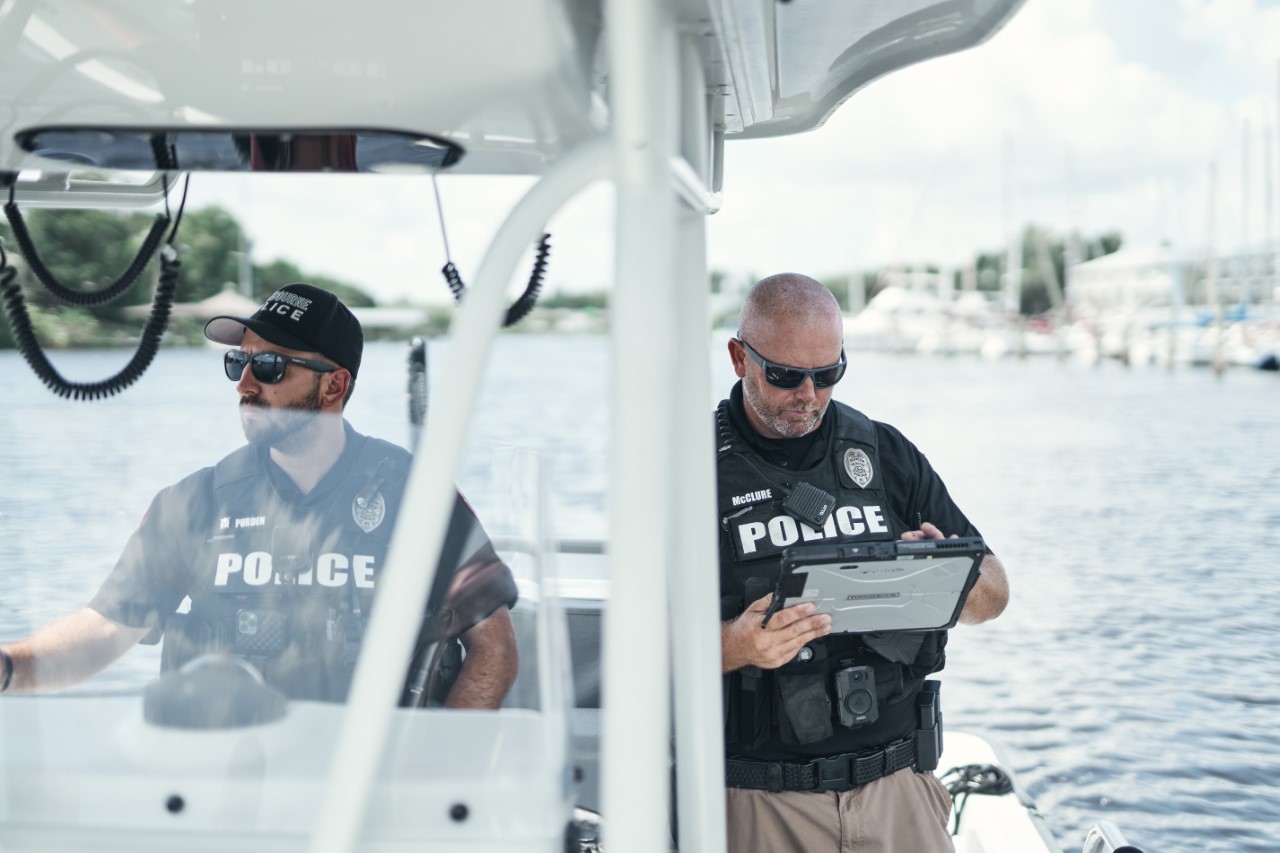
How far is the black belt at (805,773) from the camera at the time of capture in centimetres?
227

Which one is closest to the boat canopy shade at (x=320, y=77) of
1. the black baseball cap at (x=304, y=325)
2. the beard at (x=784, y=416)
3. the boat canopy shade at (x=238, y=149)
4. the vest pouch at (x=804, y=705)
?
the boat canopy shade at (x=238, y=149)

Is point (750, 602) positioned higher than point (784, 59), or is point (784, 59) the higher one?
point (784, 59)

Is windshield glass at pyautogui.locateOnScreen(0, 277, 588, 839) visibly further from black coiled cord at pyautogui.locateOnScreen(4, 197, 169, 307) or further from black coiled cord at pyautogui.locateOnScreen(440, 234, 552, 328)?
black coiled cord at pyautogui.locateOnScreen(440, 234, 552, 328)

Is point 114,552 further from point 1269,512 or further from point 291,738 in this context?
point 1269,512

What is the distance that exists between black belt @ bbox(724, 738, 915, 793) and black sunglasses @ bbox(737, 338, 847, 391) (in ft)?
2.28

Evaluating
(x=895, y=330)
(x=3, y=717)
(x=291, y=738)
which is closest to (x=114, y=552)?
(x=3, y=717)

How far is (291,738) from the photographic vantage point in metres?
1.05

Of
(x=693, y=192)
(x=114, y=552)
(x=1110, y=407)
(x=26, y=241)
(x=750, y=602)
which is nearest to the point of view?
(x=693, y=192)

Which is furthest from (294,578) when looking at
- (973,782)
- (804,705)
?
(973,782)

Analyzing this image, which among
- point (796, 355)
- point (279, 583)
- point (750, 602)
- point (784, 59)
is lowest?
point (750, 602)

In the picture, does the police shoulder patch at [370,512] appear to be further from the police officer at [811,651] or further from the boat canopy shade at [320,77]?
the police officer at [811,651]

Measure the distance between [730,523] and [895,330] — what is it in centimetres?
4554

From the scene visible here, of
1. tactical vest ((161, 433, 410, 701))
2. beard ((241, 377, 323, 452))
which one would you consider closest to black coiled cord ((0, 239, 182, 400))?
beard ((241, 377, 323, 452))

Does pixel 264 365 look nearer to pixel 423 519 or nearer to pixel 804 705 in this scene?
pixel 423 519
